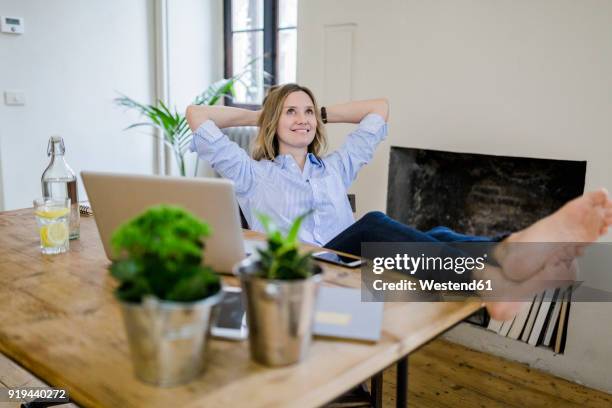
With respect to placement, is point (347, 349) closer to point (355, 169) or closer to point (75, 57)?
point (355, 169)

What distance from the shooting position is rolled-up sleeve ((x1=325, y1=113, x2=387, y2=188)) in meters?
2.14

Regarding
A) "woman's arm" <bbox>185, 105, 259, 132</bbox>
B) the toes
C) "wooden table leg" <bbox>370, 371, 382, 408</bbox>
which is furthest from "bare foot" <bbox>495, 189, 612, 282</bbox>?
"woman's arm" <bbox>185, 105, 259, 132</bbox>

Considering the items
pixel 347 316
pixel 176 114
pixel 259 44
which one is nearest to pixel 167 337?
pixel 347 316

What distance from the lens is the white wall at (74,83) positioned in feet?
10.9

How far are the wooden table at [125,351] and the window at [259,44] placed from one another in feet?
9.18

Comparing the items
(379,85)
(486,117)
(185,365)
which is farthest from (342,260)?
(379,85)

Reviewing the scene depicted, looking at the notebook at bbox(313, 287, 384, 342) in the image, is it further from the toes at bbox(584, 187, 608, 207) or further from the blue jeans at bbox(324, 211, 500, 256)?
the toes at bbox(584, 187, 608, 207)

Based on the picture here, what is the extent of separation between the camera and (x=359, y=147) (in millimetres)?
2158

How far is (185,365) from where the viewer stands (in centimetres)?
70

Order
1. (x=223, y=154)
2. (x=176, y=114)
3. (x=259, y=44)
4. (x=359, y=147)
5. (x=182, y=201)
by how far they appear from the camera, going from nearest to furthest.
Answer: (x=182, y=201)
(x=223, y=154)
(x=359, y=147)
(x=176, y=114)
(x=259, y=44)

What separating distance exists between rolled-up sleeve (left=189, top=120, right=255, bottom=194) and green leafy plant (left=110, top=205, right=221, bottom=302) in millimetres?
1204

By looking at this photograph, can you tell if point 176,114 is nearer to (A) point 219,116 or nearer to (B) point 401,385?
(A) point 219,116

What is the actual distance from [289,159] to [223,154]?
265 millimetres

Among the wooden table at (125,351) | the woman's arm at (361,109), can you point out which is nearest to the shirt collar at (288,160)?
the woman's arm at (361,109)
